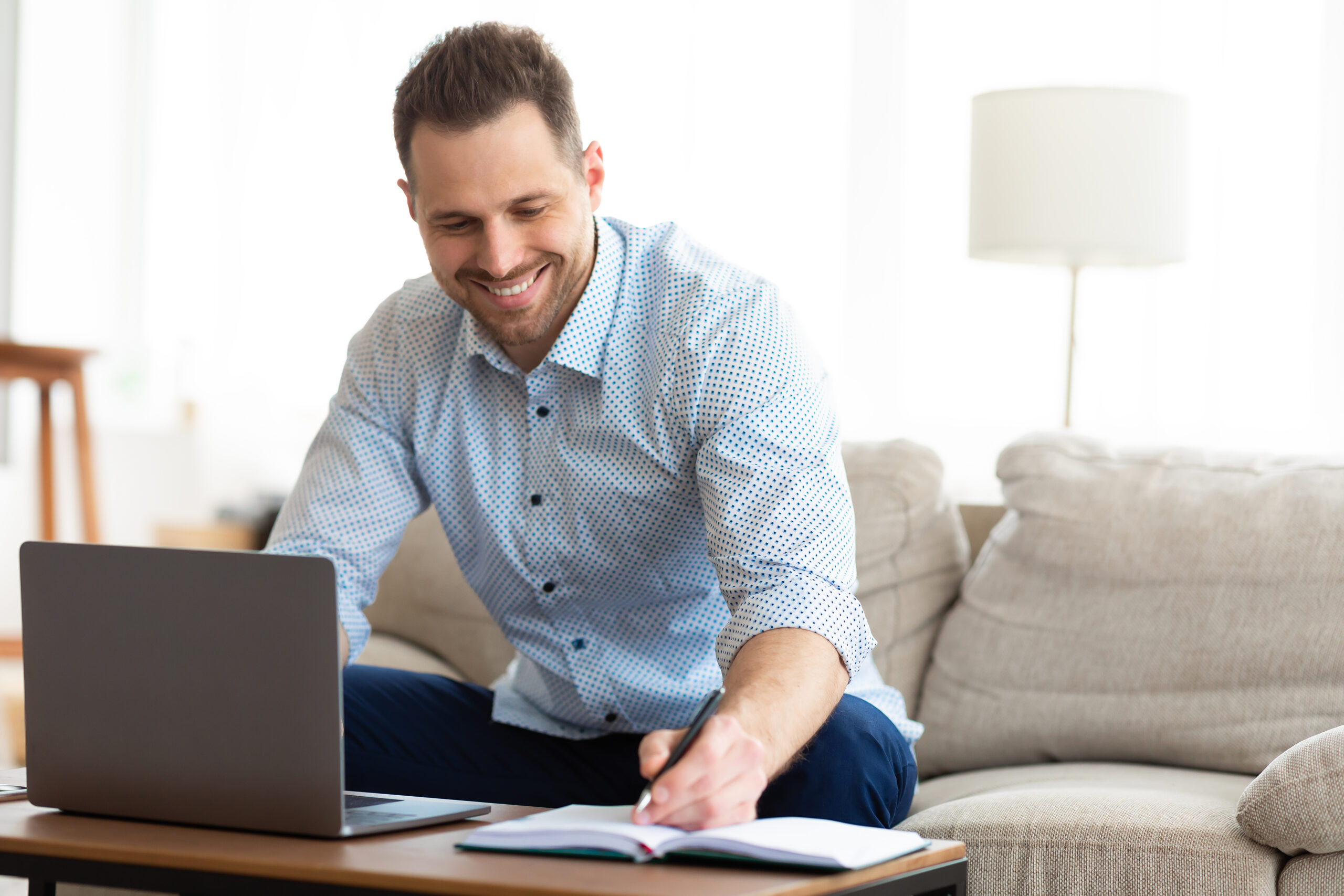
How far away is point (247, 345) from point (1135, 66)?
275 cm

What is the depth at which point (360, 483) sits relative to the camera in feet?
5.07

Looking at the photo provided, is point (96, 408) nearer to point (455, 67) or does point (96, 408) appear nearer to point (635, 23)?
point (635, 23)

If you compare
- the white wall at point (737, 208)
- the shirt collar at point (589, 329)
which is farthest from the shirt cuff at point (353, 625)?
the white wall at point (737, 208)

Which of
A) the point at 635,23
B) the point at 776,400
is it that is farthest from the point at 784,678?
the point at 635,23

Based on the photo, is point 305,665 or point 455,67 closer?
point 305,665

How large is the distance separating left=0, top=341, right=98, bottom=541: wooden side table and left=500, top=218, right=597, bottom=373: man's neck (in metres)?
2.55

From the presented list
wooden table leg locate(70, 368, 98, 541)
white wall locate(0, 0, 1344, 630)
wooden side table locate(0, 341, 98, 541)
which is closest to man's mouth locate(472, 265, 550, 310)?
white wall locate(0, 0, 1344, 630)

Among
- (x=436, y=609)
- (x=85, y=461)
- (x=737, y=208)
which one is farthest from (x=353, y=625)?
(x=85, y=461)

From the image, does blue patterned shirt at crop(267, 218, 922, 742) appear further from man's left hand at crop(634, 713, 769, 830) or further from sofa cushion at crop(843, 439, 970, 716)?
man's left hand at crop(634, 713, 769, 830)

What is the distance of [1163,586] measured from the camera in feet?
5.70

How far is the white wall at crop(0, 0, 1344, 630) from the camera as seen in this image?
2990 mm

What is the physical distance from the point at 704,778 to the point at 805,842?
8 cm

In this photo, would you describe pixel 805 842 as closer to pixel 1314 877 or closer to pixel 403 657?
pixel 1314 877

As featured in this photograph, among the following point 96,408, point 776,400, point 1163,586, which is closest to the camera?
point 776,400
